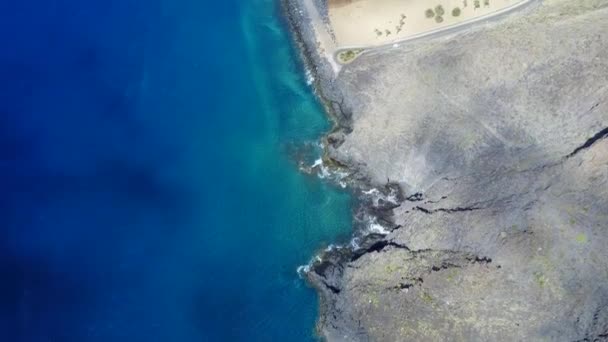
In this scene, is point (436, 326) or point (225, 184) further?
point (225, 184)

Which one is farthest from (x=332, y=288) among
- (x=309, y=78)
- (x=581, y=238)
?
(x=309, y=78)

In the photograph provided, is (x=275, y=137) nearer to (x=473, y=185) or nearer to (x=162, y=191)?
(x=162, y=191)

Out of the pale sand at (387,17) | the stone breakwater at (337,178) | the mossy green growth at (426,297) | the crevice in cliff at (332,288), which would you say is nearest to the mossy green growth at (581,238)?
the mossy green growth at (426,297)

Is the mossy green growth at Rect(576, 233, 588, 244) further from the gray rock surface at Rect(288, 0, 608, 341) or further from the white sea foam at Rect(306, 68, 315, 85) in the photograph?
the white sea foam at Rect(306, 68, 315, 85)

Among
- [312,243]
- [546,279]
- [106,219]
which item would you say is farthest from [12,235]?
[546,279]

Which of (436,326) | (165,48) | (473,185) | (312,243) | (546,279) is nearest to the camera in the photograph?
(546,279)

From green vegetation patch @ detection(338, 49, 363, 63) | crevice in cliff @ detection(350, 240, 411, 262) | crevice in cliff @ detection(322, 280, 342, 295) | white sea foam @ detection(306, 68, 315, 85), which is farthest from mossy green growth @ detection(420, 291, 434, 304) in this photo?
green vegetation patch @ detection(338, 49, 363, 63)
